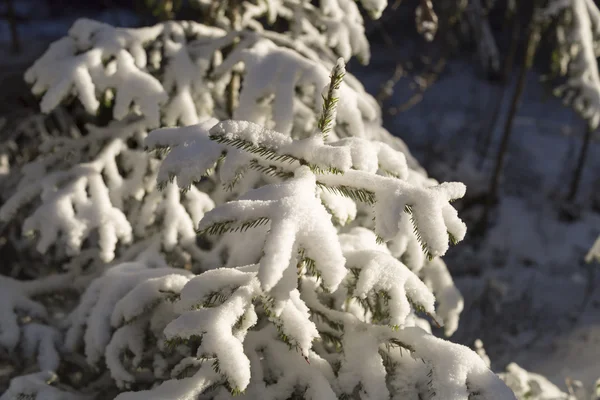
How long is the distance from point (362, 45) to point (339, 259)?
6.15 feet

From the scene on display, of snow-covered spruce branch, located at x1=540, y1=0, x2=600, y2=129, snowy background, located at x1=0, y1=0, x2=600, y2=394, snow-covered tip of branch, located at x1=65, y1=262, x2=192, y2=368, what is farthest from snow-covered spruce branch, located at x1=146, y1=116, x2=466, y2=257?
snow-covered spruce branch, located at x1=540, y1=0, x2=600, y2=129

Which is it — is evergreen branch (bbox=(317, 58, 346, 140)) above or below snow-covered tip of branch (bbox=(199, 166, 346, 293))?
above

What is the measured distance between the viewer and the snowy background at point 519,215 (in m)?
5.10

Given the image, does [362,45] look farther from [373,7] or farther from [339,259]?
[339,259]

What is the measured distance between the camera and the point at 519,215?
25.1 ft

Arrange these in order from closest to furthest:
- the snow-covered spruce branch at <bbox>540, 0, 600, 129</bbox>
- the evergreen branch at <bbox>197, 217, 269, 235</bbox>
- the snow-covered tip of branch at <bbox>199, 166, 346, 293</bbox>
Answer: the snow-covered tip of branch at <bbox>199, 166, 346, 293</bbox>
the evergreen branch at <bbox>197, 217, 269, 235</bbox>
the snow-covered spruce branch at <bbox>540, 0, 600, 129</bbox>

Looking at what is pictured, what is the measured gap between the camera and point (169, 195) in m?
2.56

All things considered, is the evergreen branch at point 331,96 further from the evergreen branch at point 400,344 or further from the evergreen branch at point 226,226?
the evergreen branch at point 400,344

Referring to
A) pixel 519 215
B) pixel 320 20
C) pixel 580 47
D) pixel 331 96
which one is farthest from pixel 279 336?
pixel 519 215

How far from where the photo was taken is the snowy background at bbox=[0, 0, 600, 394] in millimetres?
5098

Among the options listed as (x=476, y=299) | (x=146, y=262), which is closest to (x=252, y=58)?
(x=146, y=262)

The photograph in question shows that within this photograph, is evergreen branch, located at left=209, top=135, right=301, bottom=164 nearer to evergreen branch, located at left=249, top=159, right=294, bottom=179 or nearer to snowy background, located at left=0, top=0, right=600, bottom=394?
evergreen branch, located at left=249, top=159, right=294, bottom=179

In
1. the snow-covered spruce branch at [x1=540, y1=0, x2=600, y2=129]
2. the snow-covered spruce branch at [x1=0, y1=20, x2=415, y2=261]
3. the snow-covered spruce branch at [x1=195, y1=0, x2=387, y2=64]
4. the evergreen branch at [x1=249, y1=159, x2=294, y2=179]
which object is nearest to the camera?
the evergreen branch at [x1=249, y1=159, x2=294, y2=179]

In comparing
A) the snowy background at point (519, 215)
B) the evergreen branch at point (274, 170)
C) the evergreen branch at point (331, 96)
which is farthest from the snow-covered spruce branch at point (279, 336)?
the snowy background at point (519, 215)
